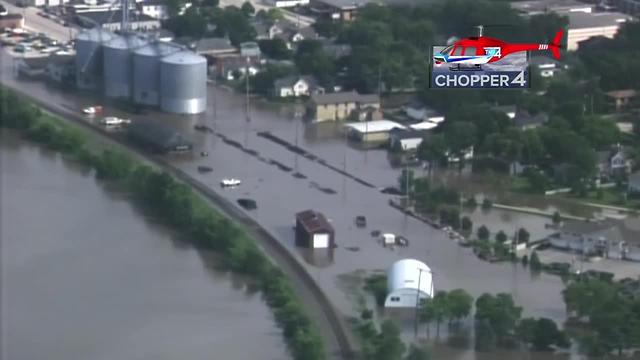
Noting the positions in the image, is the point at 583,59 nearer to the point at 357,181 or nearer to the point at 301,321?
the point at 357,181

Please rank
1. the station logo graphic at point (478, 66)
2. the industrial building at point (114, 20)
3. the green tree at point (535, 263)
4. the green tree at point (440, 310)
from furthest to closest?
the industrial building at point (114, 20) → the green tree at point (535, 263) → the green tree at point (440, 310) → the station logo graphic at point (478, 66)

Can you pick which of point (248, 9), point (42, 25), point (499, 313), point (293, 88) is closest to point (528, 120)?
point (293, 88)

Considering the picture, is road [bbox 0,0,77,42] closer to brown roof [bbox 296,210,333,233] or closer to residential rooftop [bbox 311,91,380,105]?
residential rooftop [bbox 311,91,380,105]

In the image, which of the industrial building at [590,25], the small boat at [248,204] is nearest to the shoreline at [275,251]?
the small boat at [248,204]

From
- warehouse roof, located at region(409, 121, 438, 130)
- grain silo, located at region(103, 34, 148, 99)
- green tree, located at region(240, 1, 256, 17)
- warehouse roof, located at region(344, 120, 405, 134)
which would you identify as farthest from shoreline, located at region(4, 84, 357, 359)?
green tree, located at region(240, 1, 256, 17)

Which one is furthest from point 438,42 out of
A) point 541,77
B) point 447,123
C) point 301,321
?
point 301,321

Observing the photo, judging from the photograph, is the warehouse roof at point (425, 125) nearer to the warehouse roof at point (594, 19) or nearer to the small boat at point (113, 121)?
the small boat at point (113, 121)
